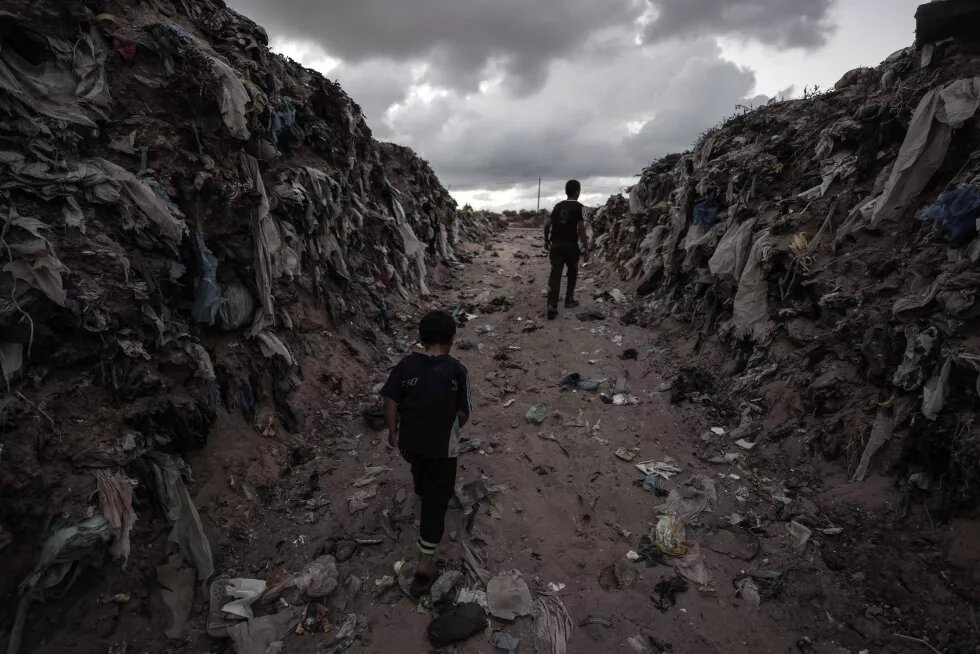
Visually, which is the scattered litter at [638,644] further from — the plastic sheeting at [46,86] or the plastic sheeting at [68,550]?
the plastic sheeting at [46,86]

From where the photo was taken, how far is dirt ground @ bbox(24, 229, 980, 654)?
222 cm

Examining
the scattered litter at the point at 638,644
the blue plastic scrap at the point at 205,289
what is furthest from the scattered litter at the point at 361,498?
the scattered litter at the point at 638,644

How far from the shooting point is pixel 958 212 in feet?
9.75

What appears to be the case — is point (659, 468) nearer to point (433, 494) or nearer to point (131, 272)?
point (433, 494)

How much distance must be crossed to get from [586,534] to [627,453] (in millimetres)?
1016

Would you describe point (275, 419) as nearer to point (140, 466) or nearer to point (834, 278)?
point (140, 466)

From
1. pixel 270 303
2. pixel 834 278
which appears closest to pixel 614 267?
pixel 834 278

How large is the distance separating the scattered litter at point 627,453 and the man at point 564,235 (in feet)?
10.5

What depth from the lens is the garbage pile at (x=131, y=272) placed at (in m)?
2.24

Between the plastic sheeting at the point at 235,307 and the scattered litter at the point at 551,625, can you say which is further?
the plastic sheeting at the point at 235,307

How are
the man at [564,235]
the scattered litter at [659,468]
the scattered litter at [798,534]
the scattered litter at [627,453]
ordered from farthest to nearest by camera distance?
1. the man at [564,235]
2. the scattered litter at [627,453]
3. the scattered litter at [659,468]
4. the scattered litter at [798,534]

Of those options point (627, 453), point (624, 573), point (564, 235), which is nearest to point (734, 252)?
point (564, 235)

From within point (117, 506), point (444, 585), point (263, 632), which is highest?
point (117, 506)

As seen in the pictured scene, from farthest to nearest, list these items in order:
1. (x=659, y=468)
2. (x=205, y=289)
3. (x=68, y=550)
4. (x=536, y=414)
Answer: (x=536, y=414), (x=659, y=468), (x=205, y=289), (x=68, y=550)
